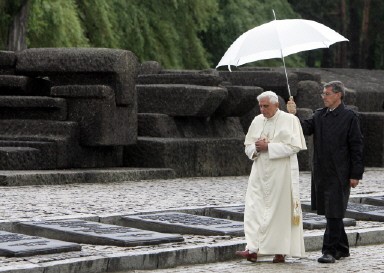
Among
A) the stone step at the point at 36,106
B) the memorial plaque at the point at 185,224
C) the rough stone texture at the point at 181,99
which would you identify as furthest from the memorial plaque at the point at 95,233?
the rough stone texture at the point at 181,99

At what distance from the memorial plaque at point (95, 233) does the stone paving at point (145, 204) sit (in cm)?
11

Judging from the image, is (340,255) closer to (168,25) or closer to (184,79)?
(184,79)

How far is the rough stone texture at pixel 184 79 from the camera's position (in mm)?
20750

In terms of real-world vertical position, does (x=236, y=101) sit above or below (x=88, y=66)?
below

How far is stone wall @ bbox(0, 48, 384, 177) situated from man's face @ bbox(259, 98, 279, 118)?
265 inches

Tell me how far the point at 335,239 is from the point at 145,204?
3826mm

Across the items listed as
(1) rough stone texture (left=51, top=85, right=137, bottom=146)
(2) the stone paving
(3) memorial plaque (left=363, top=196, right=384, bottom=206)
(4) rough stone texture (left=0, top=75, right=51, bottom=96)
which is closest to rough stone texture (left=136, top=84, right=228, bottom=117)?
(2) the stone paving

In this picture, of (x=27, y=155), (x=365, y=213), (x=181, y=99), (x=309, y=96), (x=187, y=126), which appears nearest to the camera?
(x=365, y=213)

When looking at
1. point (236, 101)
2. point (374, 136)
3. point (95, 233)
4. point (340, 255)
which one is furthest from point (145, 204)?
point (374, 136)

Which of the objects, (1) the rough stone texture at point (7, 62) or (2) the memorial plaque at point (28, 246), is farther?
(1) the rough stone texture at point (7, 62)

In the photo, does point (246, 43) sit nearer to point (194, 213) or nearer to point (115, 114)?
point (194, 213)

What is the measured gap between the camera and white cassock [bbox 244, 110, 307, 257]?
11.1 metres

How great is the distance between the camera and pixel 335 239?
37.0 feet

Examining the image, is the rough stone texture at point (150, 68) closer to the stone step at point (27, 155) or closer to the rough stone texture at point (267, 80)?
the rough stone texture at point (267, 80)
